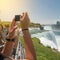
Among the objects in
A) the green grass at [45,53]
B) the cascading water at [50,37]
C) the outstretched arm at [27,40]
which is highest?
the outstretched arm at [27,40]

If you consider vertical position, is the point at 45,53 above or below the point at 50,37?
below

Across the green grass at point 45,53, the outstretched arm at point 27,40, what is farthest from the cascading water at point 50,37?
the outstretched arm at point 27,40

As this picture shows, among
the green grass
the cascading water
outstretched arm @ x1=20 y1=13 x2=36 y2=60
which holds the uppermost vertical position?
outstretched arm @ x1=20 y1=13 x2=36 y2=60

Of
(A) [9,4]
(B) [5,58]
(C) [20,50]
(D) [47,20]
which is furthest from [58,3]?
(B) [5,58]

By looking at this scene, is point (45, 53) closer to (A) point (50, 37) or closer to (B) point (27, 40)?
(A) point (50, 37)

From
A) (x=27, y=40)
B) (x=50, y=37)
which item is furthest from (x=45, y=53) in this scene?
(x=27, y=40)

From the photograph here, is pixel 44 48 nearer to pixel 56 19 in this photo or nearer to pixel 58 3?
pixel 56 19

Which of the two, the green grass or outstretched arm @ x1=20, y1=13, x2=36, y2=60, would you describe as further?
the green grass

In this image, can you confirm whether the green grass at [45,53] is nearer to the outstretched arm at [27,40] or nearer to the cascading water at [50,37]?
the cascading water at [50,37]

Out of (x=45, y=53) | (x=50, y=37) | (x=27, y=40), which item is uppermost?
(x=27, y=40)

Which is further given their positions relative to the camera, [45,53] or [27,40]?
[45,53]

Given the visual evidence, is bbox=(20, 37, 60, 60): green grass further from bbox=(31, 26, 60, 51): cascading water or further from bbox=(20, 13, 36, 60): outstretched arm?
bbox=(20, 13, 36, 60): outstretched arm

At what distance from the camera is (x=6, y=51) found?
1.10 metres

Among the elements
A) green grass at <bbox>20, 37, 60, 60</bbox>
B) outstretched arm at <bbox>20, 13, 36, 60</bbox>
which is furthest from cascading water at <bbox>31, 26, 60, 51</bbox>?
outstretched arm at <bbox>20, 13, 36, 60</bbox>
